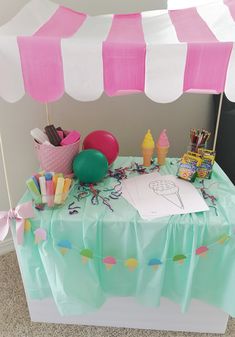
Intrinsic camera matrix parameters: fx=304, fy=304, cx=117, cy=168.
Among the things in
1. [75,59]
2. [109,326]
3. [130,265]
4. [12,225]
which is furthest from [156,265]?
[75,59]

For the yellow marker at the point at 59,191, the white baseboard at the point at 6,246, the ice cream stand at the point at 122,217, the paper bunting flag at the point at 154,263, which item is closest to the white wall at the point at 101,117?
the white baseboard at the point at 6,246

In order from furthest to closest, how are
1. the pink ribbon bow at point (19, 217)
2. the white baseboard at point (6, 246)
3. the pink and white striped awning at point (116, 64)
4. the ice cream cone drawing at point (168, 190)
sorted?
the white baseboard at point (6, 246), the ice cream cone drawing at point (168, 190), the pink ribbon bow at point (19, 217), the pink and white striped awning at point (116, 64)

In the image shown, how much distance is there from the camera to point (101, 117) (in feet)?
4.99

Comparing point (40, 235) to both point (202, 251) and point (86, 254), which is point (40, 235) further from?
point (202, 251)

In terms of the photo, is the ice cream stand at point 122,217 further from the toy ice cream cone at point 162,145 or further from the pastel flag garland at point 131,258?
the toy ice cream cone at point 162,145

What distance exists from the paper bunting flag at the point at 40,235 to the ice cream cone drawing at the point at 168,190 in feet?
1.39

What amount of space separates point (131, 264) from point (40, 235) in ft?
1.03

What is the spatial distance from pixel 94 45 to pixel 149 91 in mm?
183

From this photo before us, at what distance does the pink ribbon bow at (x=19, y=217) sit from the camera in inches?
37.9

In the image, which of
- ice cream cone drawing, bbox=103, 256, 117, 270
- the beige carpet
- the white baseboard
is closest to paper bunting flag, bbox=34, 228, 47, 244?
ice cream cone drawing, bbox=103, 256, 117, 270

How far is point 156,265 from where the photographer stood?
1.01m

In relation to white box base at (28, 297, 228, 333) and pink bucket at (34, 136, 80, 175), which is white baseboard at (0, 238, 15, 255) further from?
pink bucket at (34, 136, 80, 175)

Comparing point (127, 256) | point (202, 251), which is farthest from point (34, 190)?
point (202, 251)

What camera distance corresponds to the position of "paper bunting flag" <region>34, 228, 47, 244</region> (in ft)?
3.19
